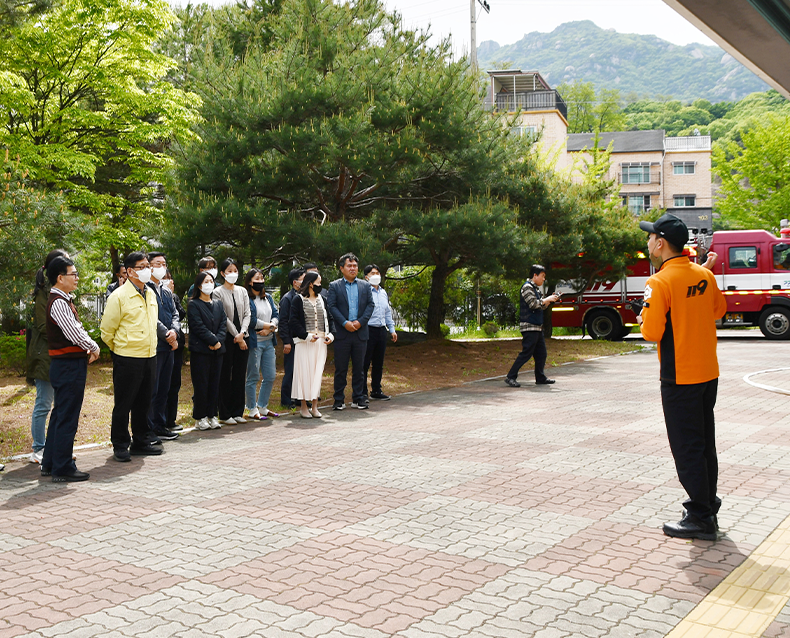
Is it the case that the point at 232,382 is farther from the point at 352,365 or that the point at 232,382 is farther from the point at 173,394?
the point at 352,365

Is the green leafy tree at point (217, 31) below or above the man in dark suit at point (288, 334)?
above

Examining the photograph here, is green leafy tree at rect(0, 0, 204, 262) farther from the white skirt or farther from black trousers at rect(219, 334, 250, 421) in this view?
the white skirt

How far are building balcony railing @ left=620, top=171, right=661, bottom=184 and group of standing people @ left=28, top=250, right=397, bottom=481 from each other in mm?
61932

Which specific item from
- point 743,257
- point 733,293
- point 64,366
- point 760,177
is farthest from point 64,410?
point 760,177

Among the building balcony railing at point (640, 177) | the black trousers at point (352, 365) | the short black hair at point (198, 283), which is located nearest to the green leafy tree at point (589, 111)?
the building balcony railing at point (640, 177)

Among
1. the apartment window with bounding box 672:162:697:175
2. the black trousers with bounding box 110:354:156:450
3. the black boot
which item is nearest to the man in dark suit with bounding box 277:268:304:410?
the black trousers with bounding box 110:354:156:450

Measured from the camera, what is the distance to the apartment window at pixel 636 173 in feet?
228

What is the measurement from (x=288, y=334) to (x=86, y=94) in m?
9.60

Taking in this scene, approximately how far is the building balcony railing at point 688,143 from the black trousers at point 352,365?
6534cm

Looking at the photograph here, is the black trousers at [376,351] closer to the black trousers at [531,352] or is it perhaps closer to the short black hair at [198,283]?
the black trousers at [531,352]

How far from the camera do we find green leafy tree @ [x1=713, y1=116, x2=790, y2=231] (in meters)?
39.0

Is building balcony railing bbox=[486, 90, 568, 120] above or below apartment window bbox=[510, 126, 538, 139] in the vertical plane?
above

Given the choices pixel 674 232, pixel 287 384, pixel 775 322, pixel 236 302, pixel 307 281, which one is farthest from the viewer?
pixel 775 322

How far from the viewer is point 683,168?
69.9 m
